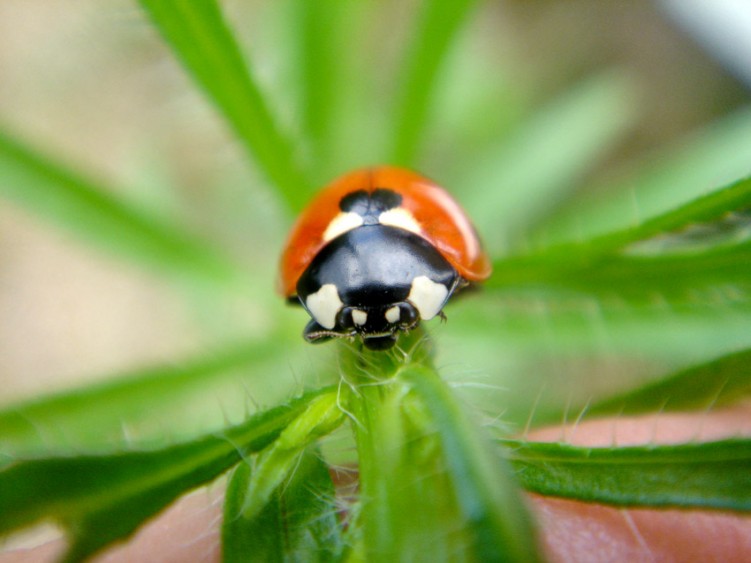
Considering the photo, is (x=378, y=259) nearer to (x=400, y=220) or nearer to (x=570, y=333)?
(x=400, y=220)

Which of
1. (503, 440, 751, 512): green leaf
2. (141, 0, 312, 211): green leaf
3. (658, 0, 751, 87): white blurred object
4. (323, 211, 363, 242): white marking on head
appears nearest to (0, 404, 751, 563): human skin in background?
(503, 440, 751, 512): green leaf

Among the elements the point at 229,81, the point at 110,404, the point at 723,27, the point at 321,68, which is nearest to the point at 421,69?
the point at 321,68

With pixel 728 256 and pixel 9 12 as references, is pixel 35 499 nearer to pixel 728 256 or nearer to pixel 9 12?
pixel 728 256

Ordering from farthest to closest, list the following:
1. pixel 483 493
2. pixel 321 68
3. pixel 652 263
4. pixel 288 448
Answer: pixel 321 68, pixel 652 263, pixel 288 448, pixel 483 493

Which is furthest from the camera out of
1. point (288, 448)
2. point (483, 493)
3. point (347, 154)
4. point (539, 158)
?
point (539, 158)

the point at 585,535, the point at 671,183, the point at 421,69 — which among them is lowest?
the point at 585,535

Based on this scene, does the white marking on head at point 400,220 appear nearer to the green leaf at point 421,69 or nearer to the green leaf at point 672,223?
the green leaf at point 672,223
